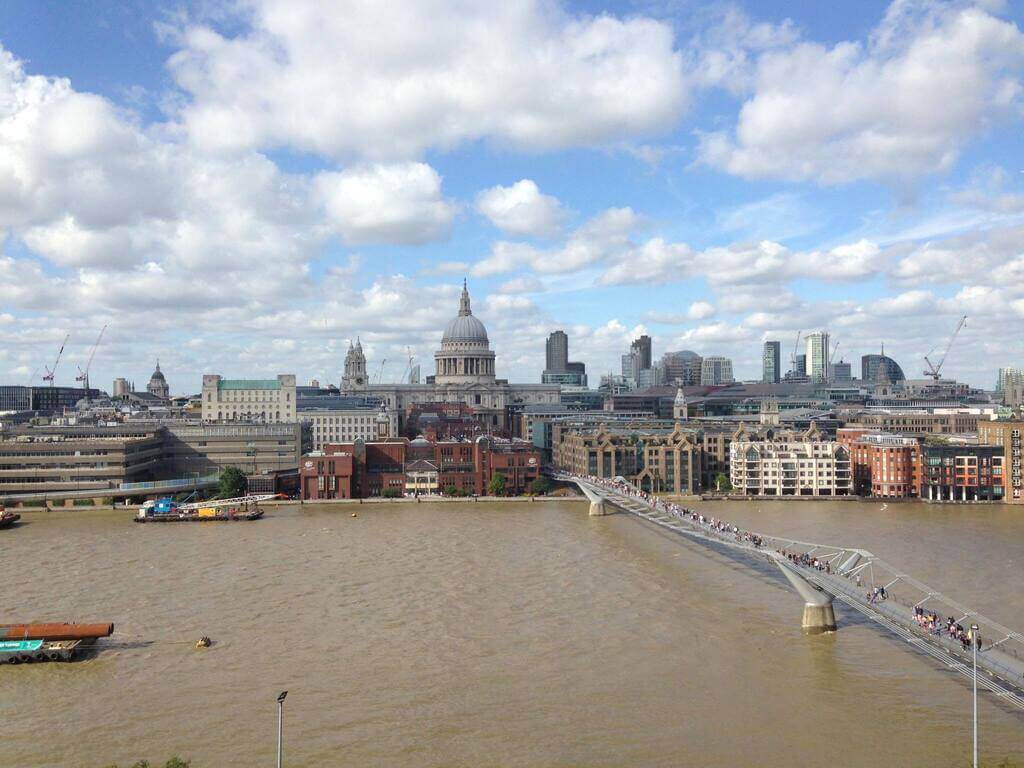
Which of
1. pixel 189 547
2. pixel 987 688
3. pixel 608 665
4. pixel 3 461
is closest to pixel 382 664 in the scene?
pixel 608 665

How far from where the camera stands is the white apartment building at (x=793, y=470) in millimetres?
76312

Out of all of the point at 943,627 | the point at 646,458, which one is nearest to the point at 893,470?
the point at 646,458

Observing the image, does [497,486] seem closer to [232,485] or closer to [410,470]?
[410,470]

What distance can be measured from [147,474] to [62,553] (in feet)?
109

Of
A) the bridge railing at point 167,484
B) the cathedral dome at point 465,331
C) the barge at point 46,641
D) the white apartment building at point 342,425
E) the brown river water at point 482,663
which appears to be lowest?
the brown river water at point 482,663

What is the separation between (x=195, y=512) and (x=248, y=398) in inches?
2318

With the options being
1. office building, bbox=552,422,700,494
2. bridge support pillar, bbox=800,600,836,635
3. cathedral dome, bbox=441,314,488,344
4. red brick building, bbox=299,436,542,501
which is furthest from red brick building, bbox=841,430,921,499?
cathedral dome, bbox=441,314,488,344

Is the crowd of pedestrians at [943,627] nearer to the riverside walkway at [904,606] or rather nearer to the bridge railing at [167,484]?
the riverside walkway at [904,606]

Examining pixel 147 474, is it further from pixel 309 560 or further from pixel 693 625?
pixel 693 625

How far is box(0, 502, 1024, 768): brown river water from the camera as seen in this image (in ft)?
70.3

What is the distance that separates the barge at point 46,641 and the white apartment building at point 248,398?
93357 mm

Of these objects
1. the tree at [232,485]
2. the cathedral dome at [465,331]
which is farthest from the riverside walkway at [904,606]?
the cathedral dome at [465,331]

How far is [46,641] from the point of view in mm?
29031

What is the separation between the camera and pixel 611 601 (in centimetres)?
3528
